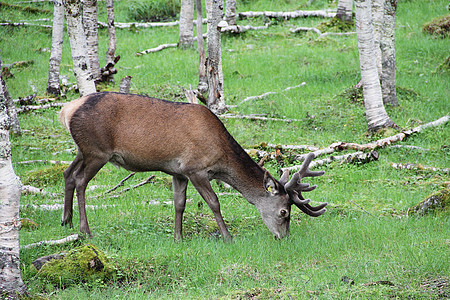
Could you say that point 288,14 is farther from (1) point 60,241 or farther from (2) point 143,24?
(1) point 60,241

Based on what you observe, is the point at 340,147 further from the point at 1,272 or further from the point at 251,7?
the point at 251,7

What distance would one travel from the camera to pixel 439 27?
61.4 ft

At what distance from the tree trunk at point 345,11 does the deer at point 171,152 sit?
1428 centimetres

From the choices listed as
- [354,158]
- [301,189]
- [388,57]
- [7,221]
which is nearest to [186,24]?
[388,57]

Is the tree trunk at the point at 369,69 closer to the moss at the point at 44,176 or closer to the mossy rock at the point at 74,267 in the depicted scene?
the moss at the point at 44,176

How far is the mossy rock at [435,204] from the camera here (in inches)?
295

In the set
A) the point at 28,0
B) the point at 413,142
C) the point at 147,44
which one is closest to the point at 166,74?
the point at 147,44

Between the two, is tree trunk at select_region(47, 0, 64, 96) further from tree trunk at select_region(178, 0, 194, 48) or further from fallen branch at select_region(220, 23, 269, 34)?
fallen branch at select_region(220, 23, 269, 34)

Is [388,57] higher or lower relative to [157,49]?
higher

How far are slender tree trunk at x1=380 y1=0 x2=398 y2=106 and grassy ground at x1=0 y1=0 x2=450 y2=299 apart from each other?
1.30 feet

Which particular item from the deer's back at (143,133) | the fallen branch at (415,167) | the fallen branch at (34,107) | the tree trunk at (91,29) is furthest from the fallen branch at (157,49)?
the deer's back at (143,133)

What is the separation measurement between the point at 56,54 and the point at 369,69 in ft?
27.2

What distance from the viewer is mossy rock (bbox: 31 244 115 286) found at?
216 inches

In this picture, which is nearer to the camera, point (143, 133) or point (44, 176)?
point (143, 133)
